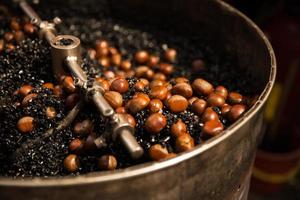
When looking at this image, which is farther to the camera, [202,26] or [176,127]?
[202,26]

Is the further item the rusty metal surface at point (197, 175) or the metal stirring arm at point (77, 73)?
the metal stirring arm at point (77, 73)

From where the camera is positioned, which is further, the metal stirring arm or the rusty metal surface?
the metal stirring arm

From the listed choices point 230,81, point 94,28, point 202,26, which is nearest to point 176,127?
point 230,81

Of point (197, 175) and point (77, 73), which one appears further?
point (77, 73)

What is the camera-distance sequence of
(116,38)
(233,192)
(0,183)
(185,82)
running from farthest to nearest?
(116,38) → (185,82) → (233,192) → (0,183)

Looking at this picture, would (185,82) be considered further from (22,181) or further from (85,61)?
(22,181)

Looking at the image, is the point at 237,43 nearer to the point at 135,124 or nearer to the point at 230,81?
the point at 230,81

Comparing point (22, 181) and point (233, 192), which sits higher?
point (22, 181)

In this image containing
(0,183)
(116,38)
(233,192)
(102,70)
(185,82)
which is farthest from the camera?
(116,38)
